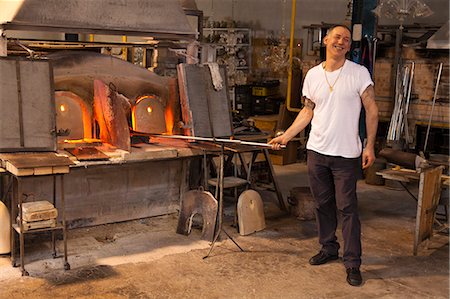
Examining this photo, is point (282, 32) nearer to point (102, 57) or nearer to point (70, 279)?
point (102, 57)

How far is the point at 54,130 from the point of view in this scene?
5133mm

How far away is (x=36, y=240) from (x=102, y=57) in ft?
6.69

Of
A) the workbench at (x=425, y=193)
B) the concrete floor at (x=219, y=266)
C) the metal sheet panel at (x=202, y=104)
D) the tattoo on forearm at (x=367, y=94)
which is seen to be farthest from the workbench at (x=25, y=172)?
the workbench at (x=425, y=193)

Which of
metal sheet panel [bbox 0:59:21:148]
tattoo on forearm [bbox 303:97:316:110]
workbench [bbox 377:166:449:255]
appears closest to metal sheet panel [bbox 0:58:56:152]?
metal sheet panel [bbox 0:59:21:148]

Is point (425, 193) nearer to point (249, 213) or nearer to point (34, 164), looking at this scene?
point (249, 213)

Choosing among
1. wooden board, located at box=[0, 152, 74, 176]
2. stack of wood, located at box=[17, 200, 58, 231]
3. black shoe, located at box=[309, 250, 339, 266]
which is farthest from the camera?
black shoe, located at box=[309, 250, 339, 266]

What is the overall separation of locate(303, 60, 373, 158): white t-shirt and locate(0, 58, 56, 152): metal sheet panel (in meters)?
2.38

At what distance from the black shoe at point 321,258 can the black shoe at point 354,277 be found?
0.37 metres

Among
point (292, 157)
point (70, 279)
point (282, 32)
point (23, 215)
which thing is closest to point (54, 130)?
point (23, 215)

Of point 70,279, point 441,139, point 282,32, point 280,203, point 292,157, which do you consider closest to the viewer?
point 70,279

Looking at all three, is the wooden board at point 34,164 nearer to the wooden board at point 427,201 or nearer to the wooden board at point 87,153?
the wooden board at point 87,153

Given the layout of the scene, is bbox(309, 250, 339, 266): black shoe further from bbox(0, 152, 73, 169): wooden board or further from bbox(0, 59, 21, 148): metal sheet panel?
bbox(0, 59, 21, 148): metal sheet panel

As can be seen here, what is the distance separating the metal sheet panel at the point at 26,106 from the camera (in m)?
4.98

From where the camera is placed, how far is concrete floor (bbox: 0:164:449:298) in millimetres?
4355
